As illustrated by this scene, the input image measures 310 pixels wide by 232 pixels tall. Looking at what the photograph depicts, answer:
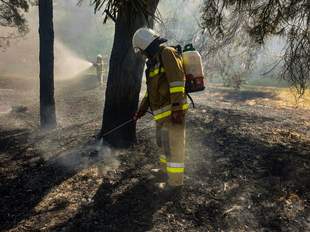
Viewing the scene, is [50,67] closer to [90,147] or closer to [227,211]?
[90,147]

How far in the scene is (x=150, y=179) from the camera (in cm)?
489

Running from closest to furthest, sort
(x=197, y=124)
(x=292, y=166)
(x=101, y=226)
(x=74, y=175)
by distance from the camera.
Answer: (x=101, y=226), (x=74, y=175), (x=292, y=166), (x=197, y=124)

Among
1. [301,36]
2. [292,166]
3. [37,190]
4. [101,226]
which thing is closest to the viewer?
[101,226]

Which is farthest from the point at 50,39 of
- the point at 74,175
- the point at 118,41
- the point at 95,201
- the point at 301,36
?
the point at 301,36

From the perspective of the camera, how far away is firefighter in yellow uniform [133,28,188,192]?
14.3ft

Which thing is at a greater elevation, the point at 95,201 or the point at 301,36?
the point at 301,36

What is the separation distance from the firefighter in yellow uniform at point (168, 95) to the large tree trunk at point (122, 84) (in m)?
0.86

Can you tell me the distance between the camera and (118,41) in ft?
18.1

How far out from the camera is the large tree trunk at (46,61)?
6.65 m

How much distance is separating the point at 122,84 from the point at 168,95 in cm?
129

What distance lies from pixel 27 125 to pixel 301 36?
5.71m

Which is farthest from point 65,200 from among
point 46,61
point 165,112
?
point 46,61

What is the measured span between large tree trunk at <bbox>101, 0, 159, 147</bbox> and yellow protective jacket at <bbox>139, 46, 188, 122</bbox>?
0.92 metres

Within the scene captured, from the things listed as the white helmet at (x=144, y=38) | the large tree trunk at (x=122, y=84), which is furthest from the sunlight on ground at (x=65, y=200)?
the white helmet at (x=144, y=38)
